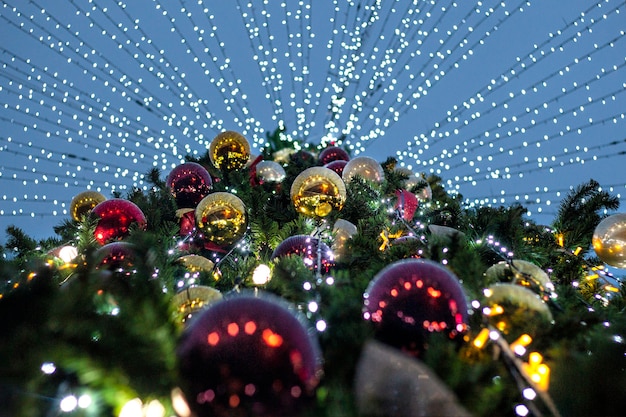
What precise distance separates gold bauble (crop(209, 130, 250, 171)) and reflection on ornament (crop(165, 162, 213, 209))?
353 mm

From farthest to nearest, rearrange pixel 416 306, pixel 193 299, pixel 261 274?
1. pixel 261 274
2. pixel 193 299
3. pixel 416 306

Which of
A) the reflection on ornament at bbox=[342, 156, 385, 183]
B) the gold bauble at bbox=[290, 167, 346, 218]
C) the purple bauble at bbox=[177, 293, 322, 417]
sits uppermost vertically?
the reflection on ornament at bbox=[342, 156, 385, 183]

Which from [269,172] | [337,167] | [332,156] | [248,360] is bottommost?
[248,360]

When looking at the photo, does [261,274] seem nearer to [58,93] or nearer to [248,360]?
[248,360]

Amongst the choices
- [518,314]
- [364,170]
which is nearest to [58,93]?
[364,170]

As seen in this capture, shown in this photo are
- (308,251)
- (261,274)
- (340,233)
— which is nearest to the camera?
(261,274)

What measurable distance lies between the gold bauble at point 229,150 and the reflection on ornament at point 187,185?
353mm

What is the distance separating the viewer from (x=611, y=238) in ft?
5.57

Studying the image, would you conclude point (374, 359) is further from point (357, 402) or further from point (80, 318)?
point (80, 318)

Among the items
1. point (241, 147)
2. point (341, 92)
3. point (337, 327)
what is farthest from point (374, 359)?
point (341, 92)

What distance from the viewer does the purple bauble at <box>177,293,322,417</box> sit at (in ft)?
1.51

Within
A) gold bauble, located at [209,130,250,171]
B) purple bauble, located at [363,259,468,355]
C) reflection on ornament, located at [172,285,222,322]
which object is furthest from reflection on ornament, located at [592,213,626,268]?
gold bauble, located at [209,130,250,171]

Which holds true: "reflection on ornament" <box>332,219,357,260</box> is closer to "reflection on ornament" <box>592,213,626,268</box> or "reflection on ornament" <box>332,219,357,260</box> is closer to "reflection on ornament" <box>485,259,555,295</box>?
"reflection on ornament" <box>485,259,555,295</box>

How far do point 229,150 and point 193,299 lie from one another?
192cm
